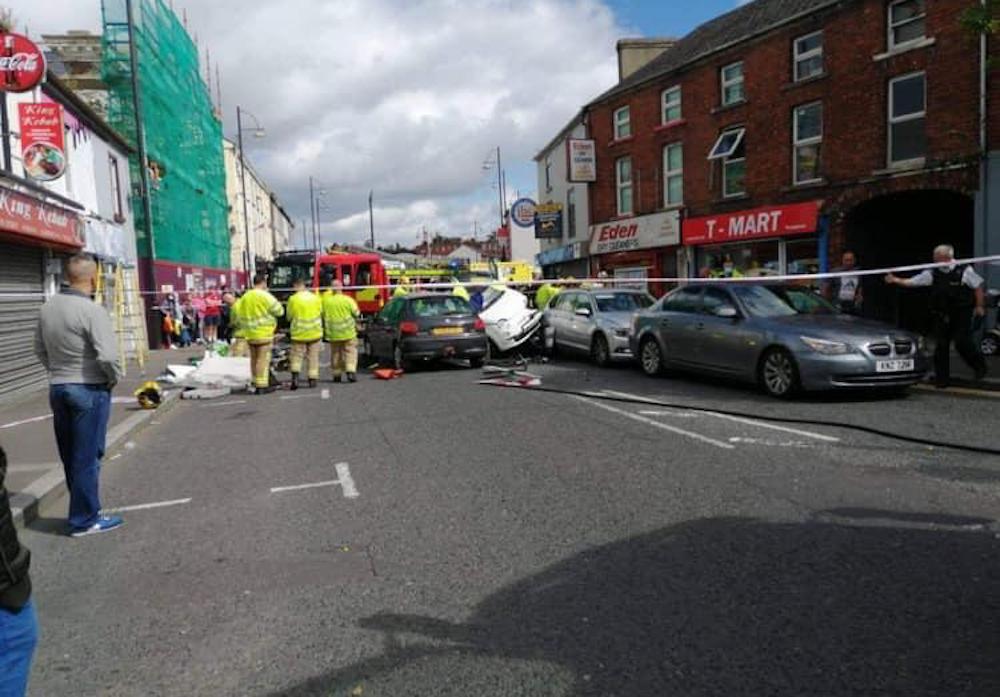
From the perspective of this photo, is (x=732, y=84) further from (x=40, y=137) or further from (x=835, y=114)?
(x=40, y=137)

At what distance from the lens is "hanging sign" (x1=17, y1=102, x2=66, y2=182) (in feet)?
43.4

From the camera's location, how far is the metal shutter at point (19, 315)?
40.8 feet

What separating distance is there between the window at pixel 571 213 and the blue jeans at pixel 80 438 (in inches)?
1122

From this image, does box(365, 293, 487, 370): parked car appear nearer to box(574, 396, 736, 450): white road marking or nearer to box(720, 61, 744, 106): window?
Answer: box(574, 396, 736, 450): white road marking

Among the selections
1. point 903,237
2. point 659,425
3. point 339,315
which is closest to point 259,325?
point 339,315

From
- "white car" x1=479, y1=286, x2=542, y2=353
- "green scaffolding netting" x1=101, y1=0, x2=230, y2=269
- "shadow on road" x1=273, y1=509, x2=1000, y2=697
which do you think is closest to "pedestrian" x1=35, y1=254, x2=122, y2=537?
"shadow on road" x1=273, y1=509, x2=1000, y2=697

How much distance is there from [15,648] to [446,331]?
1225 centimetres

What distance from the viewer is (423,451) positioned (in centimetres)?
725

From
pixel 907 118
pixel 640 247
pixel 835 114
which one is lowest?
pixel 640 247

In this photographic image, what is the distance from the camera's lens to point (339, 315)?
518 inches

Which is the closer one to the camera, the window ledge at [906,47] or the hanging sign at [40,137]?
the hanging sign at [40,137]

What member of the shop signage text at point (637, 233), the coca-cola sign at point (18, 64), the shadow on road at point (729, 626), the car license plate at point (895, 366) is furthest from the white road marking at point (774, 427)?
the shop signage text at point (637, 233)

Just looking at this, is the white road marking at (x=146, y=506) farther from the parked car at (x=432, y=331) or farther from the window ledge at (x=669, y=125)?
the window ledge at (x=669, y=125)

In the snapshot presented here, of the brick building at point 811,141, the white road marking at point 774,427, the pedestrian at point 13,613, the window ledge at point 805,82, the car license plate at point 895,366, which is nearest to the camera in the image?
the pedestrian at point 13,613
